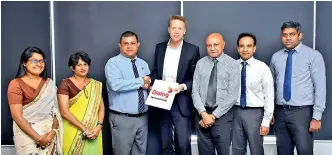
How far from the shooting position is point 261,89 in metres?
3.37

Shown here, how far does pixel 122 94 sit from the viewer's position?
11.4 ft

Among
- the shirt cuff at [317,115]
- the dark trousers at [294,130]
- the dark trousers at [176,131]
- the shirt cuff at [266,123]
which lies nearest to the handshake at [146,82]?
the dark trousers at [176,131]

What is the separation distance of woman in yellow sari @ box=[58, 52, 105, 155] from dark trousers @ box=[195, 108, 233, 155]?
0.95 m

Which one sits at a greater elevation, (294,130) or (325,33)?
(325,33)

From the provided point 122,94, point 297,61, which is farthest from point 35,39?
point 297,61

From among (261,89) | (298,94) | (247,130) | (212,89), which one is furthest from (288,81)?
(212,89)

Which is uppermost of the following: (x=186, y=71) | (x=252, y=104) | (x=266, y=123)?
(x=186, y=71)

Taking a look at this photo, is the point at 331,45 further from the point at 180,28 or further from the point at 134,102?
the point at 134,102

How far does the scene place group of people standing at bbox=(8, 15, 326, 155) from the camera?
10.9 ft

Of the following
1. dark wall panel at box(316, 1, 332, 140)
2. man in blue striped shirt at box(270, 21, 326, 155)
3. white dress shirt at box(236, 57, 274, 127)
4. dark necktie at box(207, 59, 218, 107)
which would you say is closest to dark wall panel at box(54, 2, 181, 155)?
dark necktie at box(207, 59, 218, 107)

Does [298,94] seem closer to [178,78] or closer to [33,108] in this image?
[178,78]

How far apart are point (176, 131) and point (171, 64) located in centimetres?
64

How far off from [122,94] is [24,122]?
2.96ft

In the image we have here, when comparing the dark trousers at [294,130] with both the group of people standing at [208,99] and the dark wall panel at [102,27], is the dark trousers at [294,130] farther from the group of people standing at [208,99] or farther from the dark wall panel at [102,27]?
the dark wall panel at [102,27]
